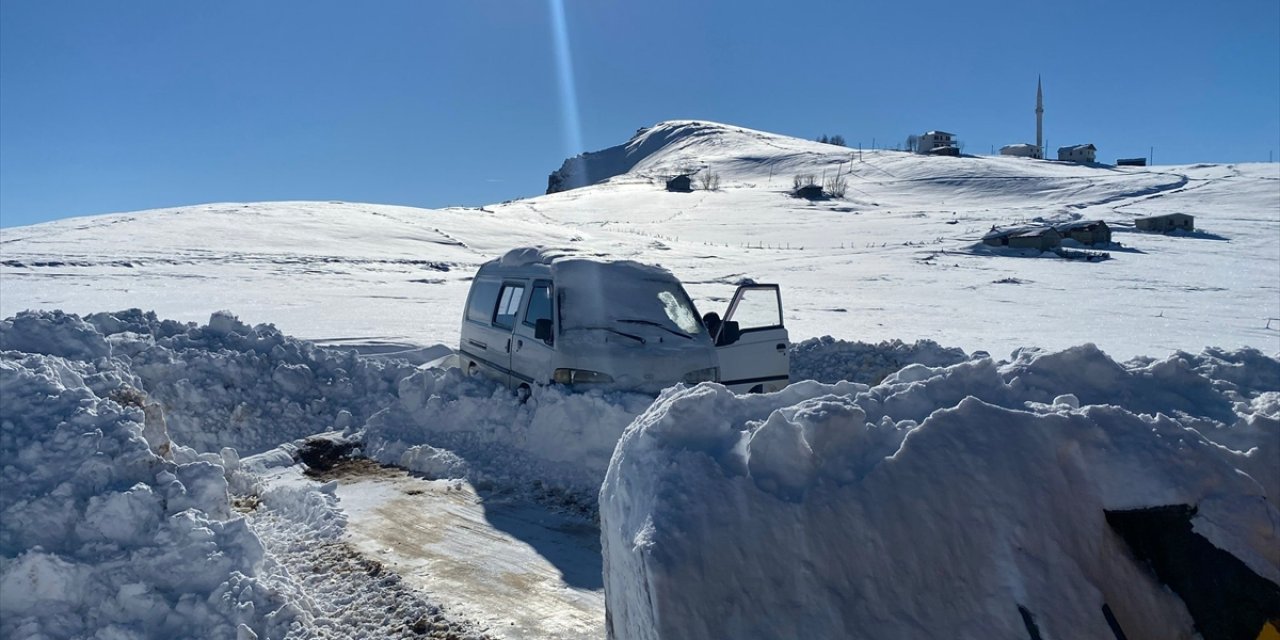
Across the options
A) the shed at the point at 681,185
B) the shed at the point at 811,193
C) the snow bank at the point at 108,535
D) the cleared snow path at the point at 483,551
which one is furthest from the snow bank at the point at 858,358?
the shed at the point at 681,185

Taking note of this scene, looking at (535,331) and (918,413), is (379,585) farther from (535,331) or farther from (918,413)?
(535,331)

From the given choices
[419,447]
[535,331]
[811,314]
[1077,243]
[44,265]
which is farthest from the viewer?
[1077,243]

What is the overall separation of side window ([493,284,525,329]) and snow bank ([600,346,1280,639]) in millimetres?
5796

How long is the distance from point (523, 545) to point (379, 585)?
1176 mm

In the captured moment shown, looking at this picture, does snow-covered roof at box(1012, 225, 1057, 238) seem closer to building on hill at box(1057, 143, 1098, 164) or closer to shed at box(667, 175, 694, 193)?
shed at box(667, 175, 694, 193)

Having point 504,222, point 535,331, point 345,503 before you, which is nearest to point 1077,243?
point 504,222

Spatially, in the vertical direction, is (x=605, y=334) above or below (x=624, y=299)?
below

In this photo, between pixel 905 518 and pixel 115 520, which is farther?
pixel 115 520

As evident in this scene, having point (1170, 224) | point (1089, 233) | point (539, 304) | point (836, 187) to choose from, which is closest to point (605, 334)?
point (539, 304)

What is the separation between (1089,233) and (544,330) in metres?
35.7

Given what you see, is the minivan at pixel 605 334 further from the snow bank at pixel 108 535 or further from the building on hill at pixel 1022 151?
the building on hill at pixel 1022 151

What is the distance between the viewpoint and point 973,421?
3.42 m

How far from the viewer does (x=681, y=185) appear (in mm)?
74375

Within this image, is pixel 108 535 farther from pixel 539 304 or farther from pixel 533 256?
pixel 533 256
